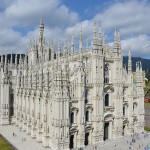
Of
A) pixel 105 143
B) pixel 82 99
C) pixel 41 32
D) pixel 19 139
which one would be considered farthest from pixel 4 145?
pixel 41 32

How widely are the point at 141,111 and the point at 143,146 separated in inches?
428

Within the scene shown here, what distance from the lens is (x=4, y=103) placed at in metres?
71.1

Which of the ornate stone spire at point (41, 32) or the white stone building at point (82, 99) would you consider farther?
the ornate stone spire at point (41, 32)

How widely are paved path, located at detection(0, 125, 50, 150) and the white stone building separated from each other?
1.29 m

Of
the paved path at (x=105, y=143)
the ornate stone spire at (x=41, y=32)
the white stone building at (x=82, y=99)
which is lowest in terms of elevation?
the paved path at (x=105, y=143)

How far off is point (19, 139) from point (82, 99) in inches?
691

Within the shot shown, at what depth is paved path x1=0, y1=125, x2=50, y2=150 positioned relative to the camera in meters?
48.5

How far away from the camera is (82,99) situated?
158 ft

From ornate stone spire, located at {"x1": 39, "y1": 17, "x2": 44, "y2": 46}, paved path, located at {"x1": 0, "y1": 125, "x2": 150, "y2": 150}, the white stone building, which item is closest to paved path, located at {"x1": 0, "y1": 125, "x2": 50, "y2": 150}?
paved path, located at {"x1": 0, "y1": 125, "x2": 150, "y2": 150}

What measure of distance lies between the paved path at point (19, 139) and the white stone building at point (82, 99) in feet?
4.22

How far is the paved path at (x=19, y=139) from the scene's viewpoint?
48.5m

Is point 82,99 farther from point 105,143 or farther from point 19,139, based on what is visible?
point 19,139

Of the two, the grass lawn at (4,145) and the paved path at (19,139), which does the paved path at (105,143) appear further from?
the grass lawn at (4,145)

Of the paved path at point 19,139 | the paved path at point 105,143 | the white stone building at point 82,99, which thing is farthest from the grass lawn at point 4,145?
the white stone building at point 82,99
